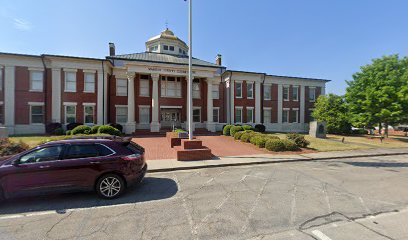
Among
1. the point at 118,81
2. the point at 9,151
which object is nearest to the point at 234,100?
the point at 118,81

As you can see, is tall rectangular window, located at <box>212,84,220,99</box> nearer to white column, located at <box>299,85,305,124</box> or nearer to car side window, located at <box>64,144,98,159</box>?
white column, located at <box>299,85,305,124</box>

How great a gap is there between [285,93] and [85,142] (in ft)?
101

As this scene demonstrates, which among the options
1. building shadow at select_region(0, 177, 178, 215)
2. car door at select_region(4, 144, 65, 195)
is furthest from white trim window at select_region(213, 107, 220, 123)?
car door at select_region(4, 144, 65, 195)

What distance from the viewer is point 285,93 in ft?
102

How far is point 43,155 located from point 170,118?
69.3 ft

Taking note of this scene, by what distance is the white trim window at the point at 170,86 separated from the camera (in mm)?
25453

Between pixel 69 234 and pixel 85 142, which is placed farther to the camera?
pixel 85 142

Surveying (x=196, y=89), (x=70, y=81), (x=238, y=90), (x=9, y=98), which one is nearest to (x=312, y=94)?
(x=238, y=90)

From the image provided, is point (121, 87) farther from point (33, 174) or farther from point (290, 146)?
point (33, 174)

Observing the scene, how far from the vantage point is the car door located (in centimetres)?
495

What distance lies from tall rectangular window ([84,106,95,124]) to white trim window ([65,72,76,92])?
99.3 inches

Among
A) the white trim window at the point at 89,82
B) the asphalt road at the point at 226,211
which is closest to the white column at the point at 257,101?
the white trim window at the point at 89,82

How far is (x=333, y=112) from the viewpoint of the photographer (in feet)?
87.8

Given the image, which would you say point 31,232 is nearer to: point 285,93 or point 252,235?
point 252,235
